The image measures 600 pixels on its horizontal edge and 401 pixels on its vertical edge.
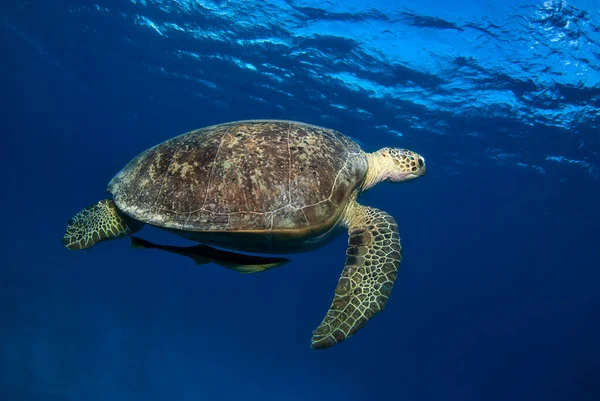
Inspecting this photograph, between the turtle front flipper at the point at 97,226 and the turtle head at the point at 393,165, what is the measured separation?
3331 mm

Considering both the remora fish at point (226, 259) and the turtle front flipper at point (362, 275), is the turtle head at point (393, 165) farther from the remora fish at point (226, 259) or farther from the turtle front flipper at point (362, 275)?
the remora fish at point (226, 259)

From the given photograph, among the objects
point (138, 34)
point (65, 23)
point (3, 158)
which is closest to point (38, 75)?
point (65, 23)

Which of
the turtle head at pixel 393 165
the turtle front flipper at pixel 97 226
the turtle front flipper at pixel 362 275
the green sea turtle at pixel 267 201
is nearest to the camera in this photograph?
the turtle front flipper at pixel 362 275

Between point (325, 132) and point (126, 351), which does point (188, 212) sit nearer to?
point (325, 132)

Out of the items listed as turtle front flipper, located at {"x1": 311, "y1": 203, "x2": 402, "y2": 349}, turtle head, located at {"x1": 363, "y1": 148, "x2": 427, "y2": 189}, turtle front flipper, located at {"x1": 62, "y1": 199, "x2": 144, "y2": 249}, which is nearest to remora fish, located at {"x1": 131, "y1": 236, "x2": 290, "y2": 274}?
turtle front flipper, located at {"x1": 311, "y1": 203, "x2": 402, "y2": 349}

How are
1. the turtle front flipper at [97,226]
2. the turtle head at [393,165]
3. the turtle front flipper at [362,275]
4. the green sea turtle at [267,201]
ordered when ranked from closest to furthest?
the turtle front flipper at [362,275]
the green sea turtle at [267,201]
the turtle front flipper at [97,226]
the turtle head at [393,165]

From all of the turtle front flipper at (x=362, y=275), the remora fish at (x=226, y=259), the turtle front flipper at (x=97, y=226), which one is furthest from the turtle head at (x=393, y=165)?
the turtle front flipper at (x=97, y=226)

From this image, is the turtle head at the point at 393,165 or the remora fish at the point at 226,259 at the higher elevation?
the turtle head at the point at 393,165

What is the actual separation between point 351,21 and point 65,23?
1822cm

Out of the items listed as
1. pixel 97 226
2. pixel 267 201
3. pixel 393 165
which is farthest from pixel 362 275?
pixel 97 226

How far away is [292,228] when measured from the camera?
131 inches

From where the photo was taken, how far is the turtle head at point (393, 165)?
5.00 metres

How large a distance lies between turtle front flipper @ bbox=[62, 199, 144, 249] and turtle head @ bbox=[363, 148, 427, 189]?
3.33 meters

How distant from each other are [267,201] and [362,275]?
1291 mm
